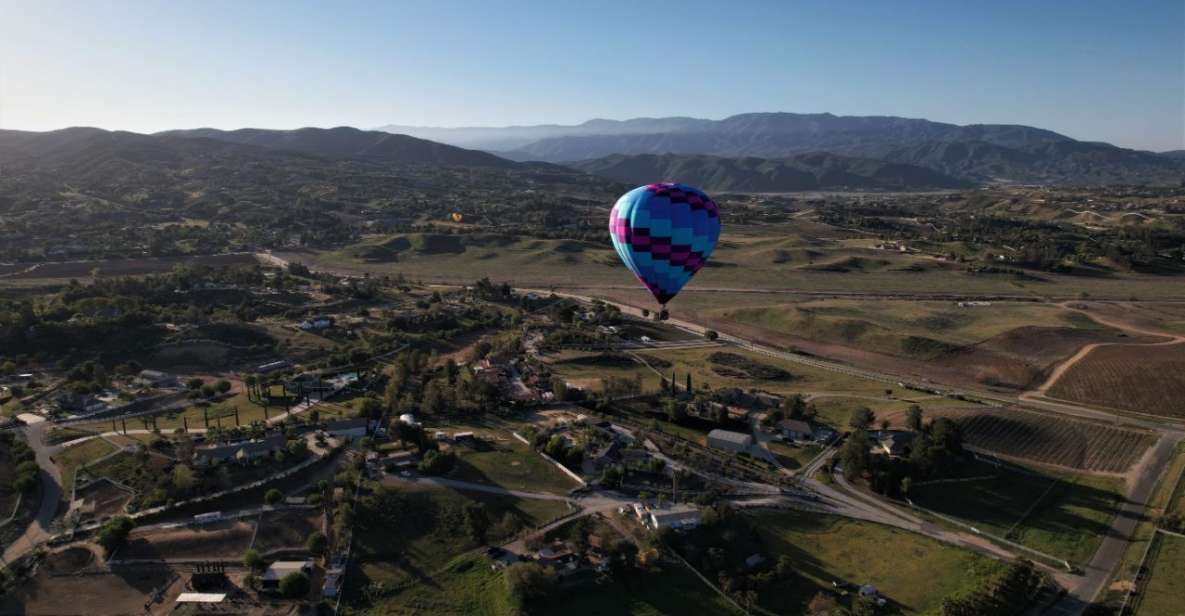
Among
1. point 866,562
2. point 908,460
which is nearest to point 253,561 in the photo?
point 866,562

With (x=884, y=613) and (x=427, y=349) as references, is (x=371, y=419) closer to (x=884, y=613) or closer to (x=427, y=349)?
(x=427, y=349)

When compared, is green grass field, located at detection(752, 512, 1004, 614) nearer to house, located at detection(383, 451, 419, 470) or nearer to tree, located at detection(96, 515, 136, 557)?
house, located at detection(383, 451, 419, 470)

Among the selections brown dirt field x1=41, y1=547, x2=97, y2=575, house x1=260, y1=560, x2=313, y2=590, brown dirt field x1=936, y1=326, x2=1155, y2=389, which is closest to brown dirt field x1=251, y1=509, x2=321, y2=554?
house x1=260, y1=560, x2=313, y2=590

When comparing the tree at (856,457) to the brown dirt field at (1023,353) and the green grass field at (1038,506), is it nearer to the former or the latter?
the green grass field at (1038,506)

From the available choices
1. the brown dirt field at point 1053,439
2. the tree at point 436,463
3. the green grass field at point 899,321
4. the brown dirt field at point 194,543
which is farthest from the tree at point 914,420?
the brown dirt field at point 194,543

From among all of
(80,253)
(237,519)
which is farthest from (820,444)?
(80,253)
